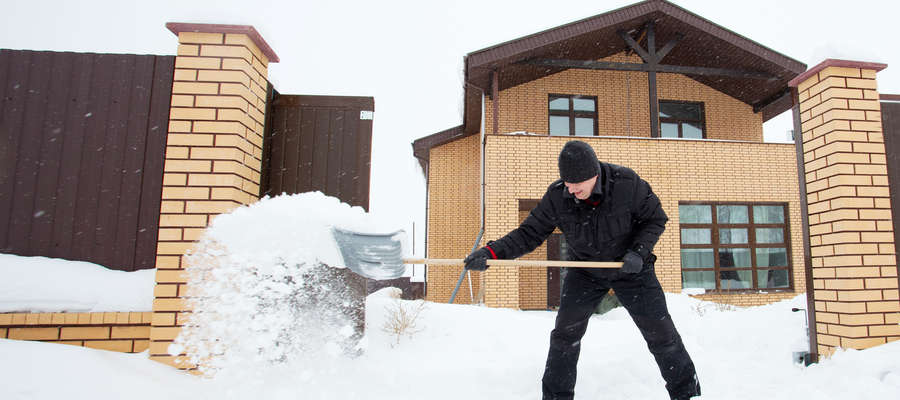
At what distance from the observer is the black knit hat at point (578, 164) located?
2.38 m

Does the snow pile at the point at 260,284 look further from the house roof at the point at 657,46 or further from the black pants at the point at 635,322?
the house roof at the point at 657,46

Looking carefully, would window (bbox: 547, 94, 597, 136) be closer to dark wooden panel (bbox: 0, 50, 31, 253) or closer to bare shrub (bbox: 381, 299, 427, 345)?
bare shrub (bbox: 381, 299, 427, 345)

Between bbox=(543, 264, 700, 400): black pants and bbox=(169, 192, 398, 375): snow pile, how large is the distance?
1.23 meters

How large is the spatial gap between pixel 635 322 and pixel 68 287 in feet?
10.8

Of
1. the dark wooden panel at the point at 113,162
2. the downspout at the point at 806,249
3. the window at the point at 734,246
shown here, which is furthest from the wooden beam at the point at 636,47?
the dark wooden panel at the point at 113,162

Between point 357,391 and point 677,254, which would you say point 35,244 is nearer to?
point 357,391

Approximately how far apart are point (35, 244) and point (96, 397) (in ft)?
5.11

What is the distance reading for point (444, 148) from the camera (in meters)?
11.6

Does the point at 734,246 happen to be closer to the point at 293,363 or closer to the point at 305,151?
the point at 305,151

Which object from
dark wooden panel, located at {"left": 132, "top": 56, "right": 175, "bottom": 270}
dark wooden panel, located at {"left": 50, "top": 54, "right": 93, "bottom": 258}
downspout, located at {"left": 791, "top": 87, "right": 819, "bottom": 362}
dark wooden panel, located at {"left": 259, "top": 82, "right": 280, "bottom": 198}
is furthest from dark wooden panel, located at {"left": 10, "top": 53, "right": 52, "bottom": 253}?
downspout, located at {"left": 791, "top": 87, "right": 819, "bottom": 362}

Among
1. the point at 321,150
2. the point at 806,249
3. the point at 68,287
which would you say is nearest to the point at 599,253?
the point at 806,249

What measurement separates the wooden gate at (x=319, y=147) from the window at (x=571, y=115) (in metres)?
7.07

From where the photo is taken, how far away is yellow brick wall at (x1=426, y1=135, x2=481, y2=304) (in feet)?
35.0

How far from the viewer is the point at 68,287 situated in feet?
8.36
